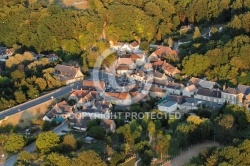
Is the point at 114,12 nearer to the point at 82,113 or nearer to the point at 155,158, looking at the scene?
the point at 82,113

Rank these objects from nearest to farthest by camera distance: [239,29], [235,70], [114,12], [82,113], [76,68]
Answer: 1. [82,113]
2. [235,70]
3. [76,68]
4. [239,29]
5. [114,12]

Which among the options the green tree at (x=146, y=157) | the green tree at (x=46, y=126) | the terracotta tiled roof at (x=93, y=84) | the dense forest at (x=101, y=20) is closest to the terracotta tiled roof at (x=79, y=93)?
the terracotta tiled roof at (x=93, y=84)

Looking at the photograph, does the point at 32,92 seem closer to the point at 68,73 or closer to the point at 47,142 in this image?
the point at 68,73

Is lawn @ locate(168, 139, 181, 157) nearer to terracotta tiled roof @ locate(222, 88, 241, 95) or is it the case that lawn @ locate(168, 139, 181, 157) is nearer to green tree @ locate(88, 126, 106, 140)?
green tree @ locate(88, 126, 106, 140)

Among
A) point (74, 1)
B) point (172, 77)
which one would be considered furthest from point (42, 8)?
point (172, 77)

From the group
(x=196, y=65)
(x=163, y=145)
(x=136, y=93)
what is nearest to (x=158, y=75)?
(x=196, y=65)

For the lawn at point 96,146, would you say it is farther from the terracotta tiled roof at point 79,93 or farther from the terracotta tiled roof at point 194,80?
the terracotta tiled roof at point 194,80

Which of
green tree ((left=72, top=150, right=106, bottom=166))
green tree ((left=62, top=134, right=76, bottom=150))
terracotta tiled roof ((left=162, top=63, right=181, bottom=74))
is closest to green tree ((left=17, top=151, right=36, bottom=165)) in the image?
green tree ((left=62, top=134, right=76, bottom=150))

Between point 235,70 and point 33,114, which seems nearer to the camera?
point 33,114
